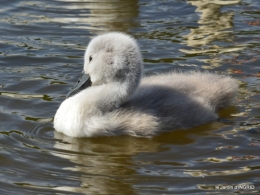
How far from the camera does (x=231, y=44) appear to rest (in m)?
10.3

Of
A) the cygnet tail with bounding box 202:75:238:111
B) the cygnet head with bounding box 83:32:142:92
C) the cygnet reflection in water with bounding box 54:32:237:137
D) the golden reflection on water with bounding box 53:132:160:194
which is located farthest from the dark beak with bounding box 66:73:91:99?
the cygnet tail with bounding box 202:75:238:111

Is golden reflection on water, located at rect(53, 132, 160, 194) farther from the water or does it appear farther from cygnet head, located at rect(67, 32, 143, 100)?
cygnet head, located at rect(67, 32, 143, 100)

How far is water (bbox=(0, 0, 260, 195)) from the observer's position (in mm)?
6270

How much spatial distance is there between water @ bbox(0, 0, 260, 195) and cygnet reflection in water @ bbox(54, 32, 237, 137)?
13 centimetres

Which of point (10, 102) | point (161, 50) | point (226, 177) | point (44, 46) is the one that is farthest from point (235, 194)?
point (44, 46)

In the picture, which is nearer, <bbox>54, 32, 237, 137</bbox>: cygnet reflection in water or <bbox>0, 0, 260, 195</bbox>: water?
<bbox>0, 0, 260, 195</bbox>: water

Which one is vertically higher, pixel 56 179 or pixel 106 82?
pixel 106 82

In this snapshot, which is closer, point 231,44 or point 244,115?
point 244,115

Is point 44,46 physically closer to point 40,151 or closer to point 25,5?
point 25,5

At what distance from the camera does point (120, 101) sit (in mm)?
7137

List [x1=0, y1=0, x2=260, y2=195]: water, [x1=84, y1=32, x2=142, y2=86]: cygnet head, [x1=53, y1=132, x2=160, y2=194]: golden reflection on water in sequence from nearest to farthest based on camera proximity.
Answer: [x1=53, y1=132, x2=160, y2=194]: golden reflection on water → [x1=0, y1=0, x2=260, y2=195]: water → [x1=84, y1=32, x2=142, y2=86]: cygnet head

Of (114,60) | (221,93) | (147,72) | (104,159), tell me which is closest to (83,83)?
(114,60)

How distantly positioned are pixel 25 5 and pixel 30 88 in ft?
13.7

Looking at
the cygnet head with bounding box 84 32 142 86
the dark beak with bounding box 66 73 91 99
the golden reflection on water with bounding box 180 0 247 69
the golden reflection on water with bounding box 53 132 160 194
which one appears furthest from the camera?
the golden reflection on water with bounding box 180 0 247 69
